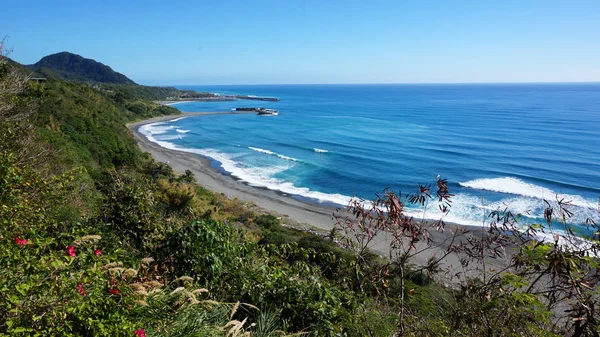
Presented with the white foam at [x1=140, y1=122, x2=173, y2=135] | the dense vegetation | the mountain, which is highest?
the mountain

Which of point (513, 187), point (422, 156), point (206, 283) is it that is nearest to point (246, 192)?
point (422, 156)

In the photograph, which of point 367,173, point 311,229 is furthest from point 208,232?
point 367,173

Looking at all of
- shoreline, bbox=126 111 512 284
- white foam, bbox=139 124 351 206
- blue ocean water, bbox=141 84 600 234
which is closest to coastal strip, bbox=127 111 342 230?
shoreline, bbox=126 111 512 284

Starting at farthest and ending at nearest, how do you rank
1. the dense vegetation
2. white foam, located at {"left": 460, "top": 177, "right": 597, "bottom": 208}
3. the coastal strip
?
white foam, located at {"left": 460, "top": 177, "right": 597, "bottom": 208}
the coastal strip
the dense vegetation

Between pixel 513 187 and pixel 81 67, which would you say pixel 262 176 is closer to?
pixel 513 187

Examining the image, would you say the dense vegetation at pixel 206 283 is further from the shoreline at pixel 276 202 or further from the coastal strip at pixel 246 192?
the coastal strip at pixel 246 192

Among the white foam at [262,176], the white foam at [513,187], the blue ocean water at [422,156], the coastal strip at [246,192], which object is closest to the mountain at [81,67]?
the blue ocean water at [422,156]

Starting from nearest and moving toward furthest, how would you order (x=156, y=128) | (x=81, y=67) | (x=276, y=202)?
1. (x=276, y=202)
2. (x=156, y=128)
3. (x=81, y=67)

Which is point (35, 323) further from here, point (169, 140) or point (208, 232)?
point (169, 140)

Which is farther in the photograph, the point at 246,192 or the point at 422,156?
the point at 422,156

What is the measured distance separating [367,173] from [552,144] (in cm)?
2924

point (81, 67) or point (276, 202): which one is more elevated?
point (81, 67)

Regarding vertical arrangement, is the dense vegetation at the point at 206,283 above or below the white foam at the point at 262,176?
above

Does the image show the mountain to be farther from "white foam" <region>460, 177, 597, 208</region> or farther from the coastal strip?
"white foam" <region>460, 177, 597, 208</region>
